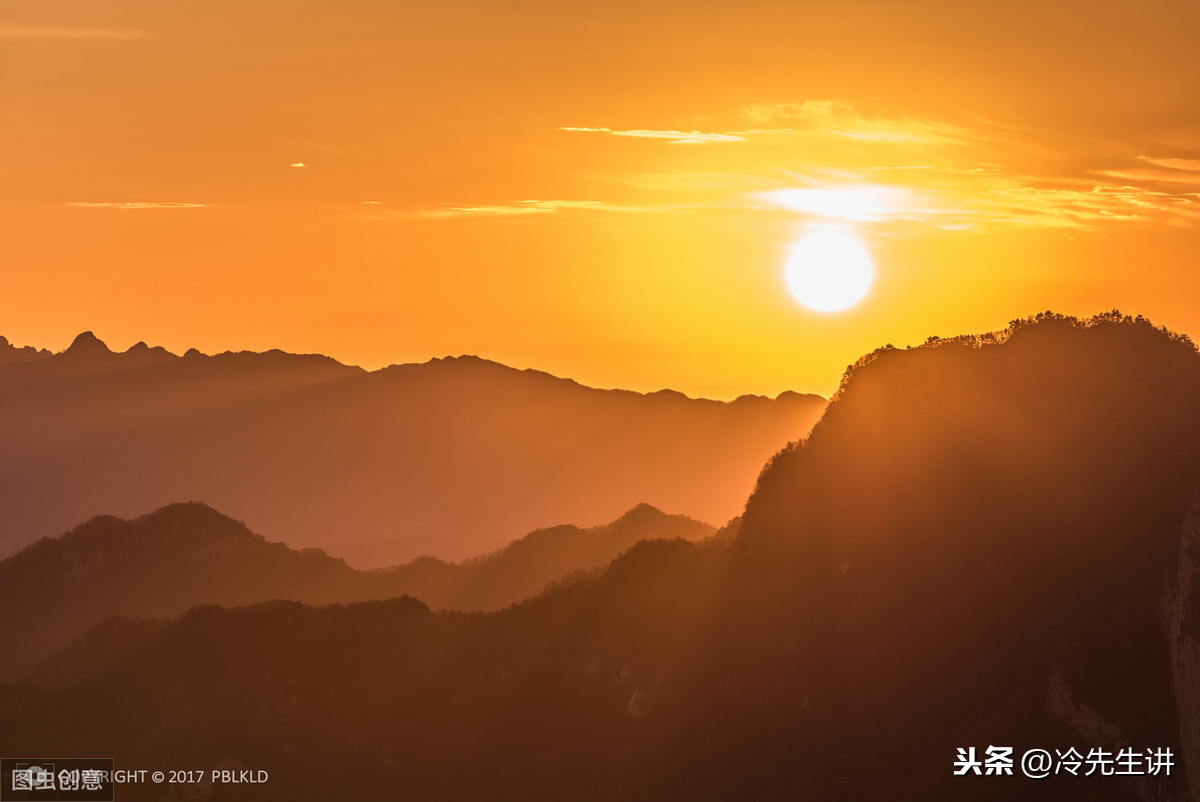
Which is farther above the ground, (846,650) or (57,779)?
(846,650)

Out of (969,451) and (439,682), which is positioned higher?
(969,451)

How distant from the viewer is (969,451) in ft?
363

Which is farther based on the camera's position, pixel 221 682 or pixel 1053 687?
pixel 221 682

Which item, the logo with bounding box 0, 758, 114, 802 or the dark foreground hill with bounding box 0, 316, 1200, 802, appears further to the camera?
the logo with bounding box 0, 758, 114, 802

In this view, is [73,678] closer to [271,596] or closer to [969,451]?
[271,596]

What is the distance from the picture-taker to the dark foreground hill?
3543 inches

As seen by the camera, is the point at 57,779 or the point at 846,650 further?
the point at 57,779

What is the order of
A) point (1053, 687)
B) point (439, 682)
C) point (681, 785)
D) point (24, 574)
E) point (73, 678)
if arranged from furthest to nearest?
1. point (24, 574)
2. point (73, 678)
3. point (439, 682)
4. point (681, 785)
5. point (1053, 687)

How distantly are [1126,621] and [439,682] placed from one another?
5973 centimetres

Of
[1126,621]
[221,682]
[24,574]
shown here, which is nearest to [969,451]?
[1126,621]

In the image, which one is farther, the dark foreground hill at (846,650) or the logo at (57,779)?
the logo at (57,779)

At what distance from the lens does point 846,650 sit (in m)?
103

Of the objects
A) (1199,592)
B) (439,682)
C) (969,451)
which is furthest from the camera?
(439,682)

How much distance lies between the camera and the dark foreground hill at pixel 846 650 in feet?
295
